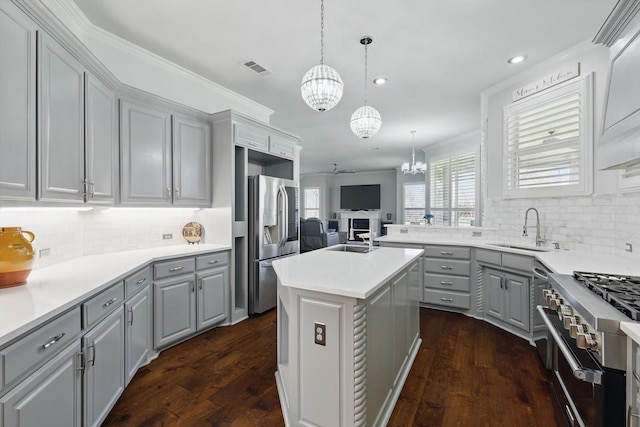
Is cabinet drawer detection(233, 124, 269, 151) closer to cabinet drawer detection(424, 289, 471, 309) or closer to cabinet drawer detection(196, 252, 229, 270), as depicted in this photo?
cabinet drawer detection(196, 252, 229, 270)

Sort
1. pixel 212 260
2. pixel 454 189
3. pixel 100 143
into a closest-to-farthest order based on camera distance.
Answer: pixel 100 143, pixel 212 260, pixel 454 189

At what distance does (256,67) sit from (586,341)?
3510 mm

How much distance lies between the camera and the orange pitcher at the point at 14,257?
1.55 m

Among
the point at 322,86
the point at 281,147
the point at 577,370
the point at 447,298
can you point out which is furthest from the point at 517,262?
the point at 281,147

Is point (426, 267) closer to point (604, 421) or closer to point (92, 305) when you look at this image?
point (604, 421)

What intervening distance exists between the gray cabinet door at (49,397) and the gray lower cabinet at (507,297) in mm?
3550

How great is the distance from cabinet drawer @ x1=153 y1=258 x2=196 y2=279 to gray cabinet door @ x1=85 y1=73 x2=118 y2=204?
68cm

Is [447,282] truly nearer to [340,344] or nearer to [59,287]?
[340,344]

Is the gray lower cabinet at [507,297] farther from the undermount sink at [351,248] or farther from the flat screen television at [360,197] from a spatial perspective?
the flat screen television at [360,197]

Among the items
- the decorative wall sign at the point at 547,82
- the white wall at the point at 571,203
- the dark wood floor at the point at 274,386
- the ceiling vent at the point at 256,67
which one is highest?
the ceiling vent at the point at 256,67

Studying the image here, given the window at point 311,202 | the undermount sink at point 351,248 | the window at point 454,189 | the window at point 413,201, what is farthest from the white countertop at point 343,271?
the window at point 311,202

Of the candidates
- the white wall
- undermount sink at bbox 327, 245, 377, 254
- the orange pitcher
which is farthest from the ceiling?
undermount sink at bbox 327, 245, 377, 254

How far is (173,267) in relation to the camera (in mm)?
2717

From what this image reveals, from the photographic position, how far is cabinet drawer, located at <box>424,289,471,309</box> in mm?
3692
